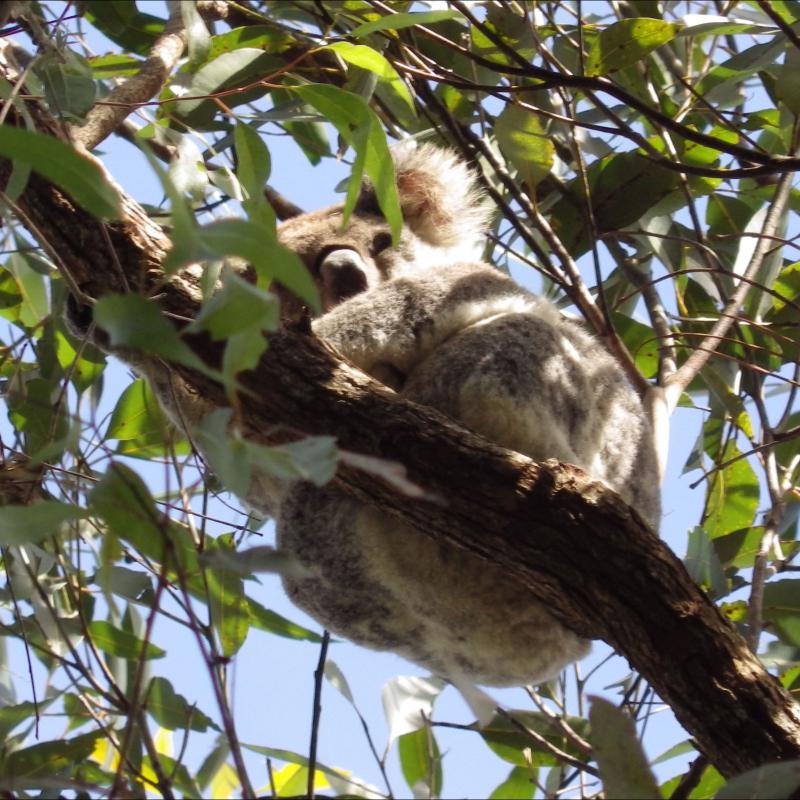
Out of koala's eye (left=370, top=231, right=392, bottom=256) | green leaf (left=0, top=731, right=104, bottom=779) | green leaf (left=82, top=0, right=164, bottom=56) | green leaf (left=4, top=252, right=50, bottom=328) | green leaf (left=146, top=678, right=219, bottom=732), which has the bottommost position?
green leaf (left=0, top=731, right=104, bottom=779)

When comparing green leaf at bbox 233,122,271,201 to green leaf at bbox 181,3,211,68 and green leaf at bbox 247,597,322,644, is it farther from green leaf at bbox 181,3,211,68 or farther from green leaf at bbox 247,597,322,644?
green leaf at bbox 247,597,322,644

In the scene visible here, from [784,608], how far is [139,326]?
6.19 feet

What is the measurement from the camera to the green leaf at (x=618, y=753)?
1.24 metres

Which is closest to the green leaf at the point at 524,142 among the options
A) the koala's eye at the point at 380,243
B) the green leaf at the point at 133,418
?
the koala's eye at the point at 380,243

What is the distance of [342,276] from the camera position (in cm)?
260

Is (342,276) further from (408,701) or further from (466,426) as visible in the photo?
(408,701)

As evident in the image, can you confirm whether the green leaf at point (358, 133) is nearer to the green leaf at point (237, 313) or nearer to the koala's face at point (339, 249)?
the koala's face at point (339, 249)

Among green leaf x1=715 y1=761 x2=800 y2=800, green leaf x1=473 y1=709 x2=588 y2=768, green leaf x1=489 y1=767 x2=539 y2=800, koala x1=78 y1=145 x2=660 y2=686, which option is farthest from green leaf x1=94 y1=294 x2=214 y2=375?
green leaf x1=489 y1=767 x2=539 y2=800

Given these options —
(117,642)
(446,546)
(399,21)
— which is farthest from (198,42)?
(117,642)

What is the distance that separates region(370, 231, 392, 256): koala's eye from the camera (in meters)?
2.89

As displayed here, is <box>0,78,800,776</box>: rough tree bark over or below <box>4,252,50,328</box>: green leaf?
below

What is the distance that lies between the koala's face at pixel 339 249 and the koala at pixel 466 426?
0.24 m

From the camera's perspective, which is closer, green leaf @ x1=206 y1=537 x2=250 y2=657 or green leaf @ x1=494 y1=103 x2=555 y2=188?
green leaf @ x1=206 y1=537 x2=250 y2=657

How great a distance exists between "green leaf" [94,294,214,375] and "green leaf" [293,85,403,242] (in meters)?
0.87
